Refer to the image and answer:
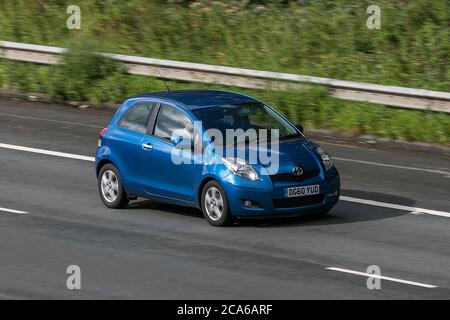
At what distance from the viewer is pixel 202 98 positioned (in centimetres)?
1536

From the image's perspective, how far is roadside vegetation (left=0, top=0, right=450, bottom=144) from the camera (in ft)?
70.8

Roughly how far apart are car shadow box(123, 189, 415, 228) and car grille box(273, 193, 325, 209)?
35 centimetres

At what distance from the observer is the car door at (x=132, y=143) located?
15.5 m

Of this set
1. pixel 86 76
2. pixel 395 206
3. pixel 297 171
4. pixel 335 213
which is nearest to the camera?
pixel 297 171

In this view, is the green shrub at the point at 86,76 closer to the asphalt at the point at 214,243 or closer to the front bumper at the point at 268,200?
the asphalt at the point at 214,243

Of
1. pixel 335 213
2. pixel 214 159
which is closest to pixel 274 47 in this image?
pixel 335 213

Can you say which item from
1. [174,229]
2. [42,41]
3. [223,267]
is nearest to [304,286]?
[223,267]

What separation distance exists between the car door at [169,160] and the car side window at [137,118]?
0.24m

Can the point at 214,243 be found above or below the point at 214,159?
below

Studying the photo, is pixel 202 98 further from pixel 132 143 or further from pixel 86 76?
pixel 86 76

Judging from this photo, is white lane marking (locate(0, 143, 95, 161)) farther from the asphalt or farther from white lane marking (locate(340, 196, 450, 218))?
white lane marking (locate(340, 196, 450, 218))

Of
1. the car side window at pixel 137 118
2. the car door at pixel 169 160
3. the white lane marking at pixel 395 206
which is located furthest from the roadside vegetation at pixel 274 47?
the car door at pixel 169 160

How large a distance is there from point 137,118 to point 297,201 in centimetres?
281
